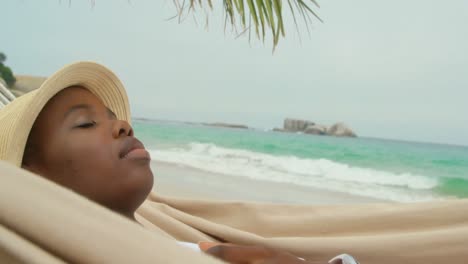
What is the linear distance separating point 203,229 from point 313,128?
63.3 ft

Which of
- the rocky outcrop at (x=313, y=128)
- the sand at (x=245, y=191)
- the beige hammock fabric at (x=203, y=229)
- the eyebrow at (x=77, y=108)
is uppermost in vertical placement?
the eyebrow at (x=77, y=108)

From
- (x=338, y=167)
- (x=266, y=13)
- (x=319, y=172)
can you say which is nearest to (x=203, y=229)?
(x=266, y=13)

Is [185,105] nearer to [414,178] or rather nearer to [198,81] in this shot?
[198,81]

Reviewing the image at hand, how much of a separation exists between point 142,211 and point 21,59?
13.1 m

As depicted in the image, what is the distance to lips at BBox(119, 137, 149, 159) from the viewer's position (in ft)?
2.23

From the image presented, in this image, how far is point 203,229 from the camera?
1170 mm

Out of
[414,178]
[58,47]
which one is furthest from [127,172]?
[58,47]

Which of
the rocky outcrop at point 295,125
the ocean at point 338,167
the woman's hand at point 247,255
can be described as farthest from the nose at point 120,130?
the rocky outcrop at point 295,125

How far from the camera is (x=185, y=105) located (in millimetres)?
19359

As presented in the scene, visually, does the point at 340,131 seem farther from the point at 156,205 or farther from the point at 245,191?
the point at 156,205

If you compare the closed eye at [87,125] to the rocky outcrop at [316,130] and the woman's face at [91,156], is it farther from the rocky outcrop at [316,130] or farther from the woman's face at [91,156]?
the rocky outcrop at [316,130]

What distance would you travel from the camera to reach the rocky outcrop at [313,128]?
1847cm

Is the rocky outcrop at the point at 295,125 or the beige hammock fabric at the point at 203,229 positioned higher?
the beige hammock fabric at the point at 203,229

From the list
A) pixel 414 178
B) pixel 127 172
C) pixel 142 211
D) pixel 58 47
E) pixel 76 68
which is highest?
pixel 58 47
